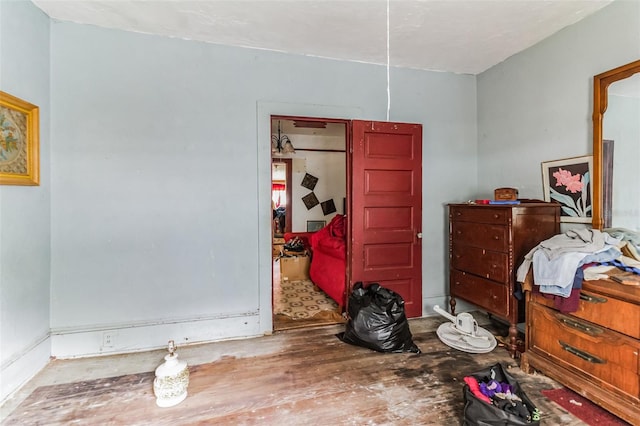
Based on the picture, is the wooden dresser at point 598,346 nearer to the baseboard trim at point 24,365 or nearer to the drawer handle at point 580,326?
the drawer handle at point 580,326

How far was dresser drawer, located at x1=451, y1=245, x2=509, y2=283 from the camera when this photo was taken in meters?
2.43

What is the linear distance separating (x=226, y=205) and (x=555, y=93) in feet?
9.83

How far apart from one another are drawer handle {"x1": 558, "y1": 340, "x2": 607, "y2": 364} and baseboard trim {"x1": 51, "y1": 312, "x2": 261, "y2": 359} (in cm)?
233

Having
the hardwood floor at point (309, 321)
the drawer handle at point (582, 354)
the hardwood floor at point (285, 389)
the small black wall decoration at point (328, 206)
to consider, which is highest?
the small black wall decoration at point (328, 206)

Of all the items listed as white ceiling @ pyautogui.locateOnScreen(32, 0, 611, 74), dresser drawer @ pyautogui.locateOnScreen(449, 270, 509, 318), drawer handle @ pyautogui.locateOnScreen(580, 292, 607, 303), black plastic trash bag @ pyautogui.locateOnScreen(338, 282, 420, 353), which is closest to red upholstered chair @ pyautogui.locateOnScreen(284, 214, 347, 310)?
black plastic trash bag @ pyautogui.locateOnScreen(338, 282, 420, 353)

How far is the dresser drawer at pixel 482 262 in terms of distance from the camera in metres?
2.43

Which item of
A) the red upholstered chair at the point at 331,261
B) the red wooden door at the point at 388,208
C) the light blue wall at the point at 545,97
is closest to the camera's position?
the light blue wall at the point at 545,97

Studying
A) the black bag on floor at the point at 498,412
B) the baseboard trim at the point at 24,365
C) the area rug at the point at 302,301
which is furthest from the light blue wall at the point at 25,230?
the black bag on floor at the point at 498,412

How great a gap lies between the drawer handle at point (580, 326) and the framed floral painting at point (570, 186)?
2.84ft

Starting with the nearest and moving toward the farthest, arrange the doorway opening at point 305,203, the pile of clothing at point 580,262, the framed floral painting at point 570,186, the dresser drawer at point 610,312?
the dresser drawer at point 610,312, the pile of clothing at point 580,262, the framed floral painting at point 570,186, the doorway opening at point 305,203

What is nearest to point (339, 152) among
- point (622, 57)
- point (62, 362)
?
point (622, 57)

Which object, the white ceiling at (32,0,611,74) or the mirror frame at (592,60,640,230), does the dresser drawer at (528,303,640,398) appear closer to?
the mirror frame at (592,60,640,230)

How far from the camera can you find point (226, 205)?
9.05 feet

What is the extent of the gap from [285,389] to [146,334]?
1383 millimetres
